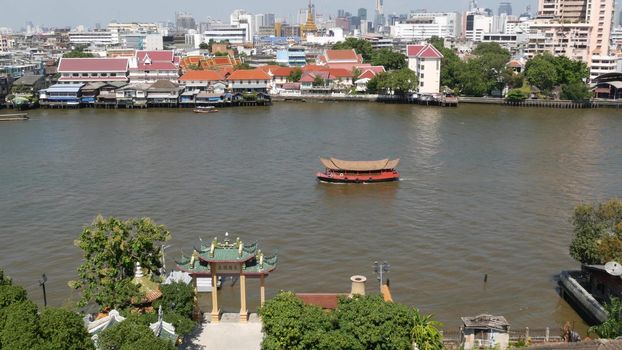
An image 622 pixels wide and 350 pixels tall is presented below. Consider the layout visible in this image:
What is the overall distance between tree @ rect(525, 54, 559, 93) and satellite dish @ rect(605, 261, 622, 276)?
50.4 metres

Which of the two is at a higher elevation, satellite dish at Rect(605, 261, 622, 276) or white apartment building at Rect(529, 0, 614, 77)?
white apartment building at Rect(529, 0, 614, 77)

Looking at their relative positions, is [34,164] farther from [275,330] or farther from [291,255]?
[275,330]

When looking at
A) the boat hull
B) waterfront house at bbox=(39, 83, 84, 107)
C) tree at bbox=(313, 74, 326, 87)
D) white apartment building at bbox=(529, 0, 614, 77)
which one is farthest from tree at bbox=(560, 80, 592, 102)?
waterfront house at bbox=(39, 83, 84, 107)

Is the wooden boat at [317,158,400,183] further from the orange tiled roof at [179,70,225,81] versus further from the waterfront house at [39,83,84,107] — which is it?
the waterfront house at [39,83,84,107]

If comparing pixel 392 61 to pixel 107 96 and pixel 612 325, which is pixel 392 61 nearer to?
pixel 107 96

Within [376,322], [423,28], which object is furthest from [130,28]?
[376,322]

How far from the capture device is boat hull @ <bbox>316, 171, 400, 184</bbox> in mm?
32812

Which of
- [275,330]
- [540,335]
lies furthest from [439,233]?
[275,330]

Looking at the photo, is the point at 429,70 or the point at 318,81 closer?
the point at 429,70

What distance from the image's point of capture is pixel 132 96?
6125 cm

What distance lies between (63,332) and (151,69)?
5724 centimetres

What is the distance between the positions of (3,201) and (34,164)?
307 inches

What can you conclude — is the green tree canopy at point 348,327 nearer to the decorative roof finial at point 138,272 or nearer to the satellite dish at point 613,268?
the decorative roof finial at point 138,272

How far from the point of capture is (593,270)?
731 inches
